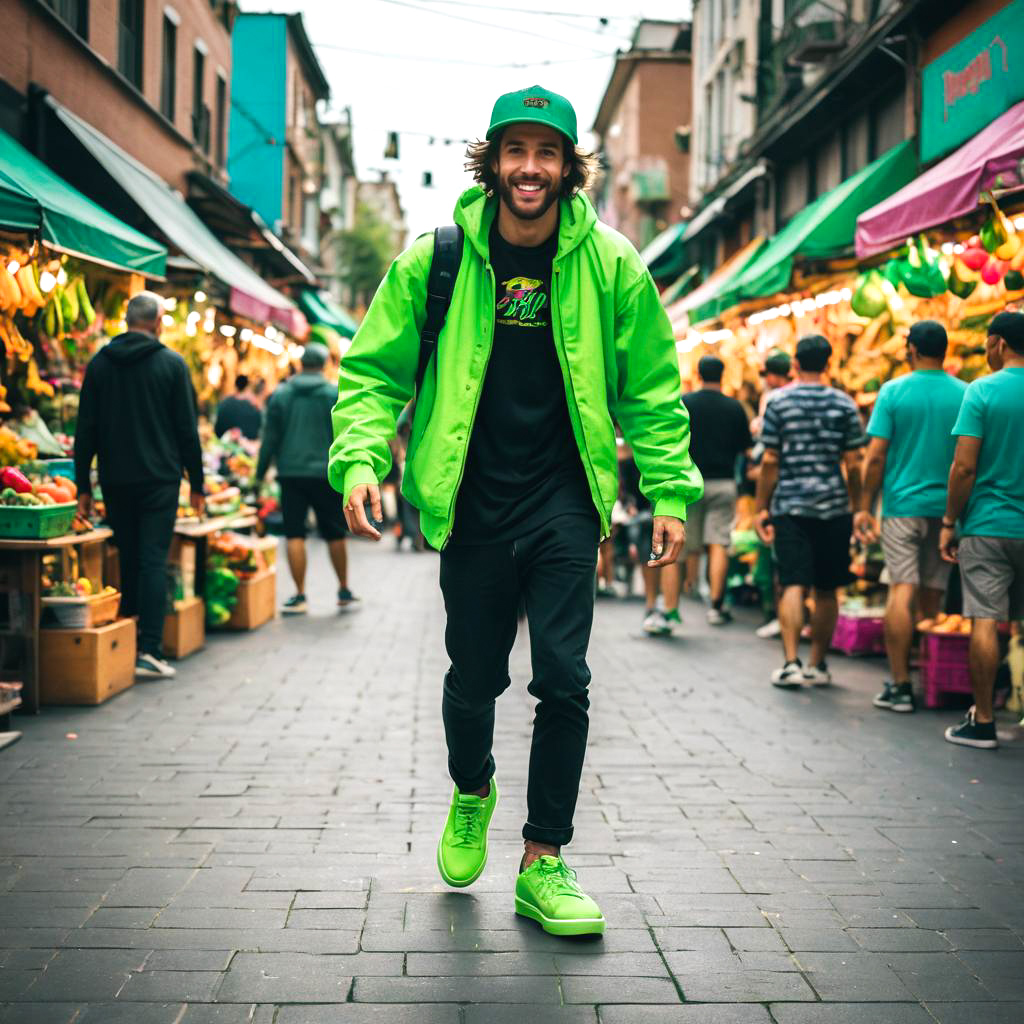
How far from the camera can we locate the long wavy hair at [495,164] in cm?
393

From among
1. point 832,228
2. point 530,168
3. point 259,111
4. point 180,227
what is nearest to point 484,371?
point 530,168

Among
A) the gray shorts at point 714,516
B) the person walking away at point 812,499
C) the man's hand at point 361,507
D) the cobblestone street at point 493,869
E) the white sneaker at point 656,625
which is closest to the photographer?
the cobblestone street at point 493,869

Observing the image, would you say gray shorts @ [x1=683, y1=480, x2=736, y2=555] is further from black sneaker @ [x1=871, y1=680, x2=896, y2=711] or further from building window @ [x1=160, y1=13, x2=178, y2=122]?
building window @ [x1=160, y1=13, x2=178, y2=122]

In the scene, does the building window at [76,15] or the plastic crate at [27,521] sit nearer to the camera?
the plastic crate at [27,521]

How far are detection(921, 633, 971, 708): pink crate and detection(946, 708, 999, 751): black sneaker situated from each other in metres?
0.89

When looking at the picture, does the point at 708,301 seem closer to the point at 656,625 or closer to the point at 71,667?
the point at 656,625

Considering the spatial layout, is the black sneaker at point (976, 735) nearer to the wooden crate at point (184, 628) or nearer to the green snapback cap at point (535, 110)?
the green snapback cap at point (535, 110)

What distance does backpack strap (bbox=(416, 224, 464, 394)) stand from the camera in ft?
12.6

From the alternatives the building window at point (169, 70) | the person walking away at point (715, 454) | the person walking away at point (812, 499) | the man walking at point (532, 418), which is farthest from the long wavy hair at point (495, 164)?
the building window at point (169, 70)

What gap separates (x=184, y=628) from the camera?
884cm

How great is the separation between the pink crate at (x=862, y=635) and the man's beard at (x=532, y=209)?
6236mm

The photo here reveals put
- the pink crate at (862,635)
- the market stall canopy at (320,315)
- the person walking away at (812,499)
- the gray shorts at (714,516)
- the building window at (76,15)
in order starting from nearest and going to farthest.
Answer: the person walking away at (812,499) → the pink crate at (862,635) → the gray shorts at (714,516) → the building window at (76,15) → the market stall canopy at (320,315)


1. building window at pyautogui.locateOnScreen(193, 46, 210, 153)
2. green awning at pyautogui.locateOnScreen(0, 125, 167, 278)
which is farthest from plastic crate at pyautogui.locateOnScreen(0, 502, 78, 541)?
building window at pyautogui.locateOnScreen(193, 46, 210, 153)

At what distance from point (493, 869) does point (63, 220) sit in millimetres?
5455
